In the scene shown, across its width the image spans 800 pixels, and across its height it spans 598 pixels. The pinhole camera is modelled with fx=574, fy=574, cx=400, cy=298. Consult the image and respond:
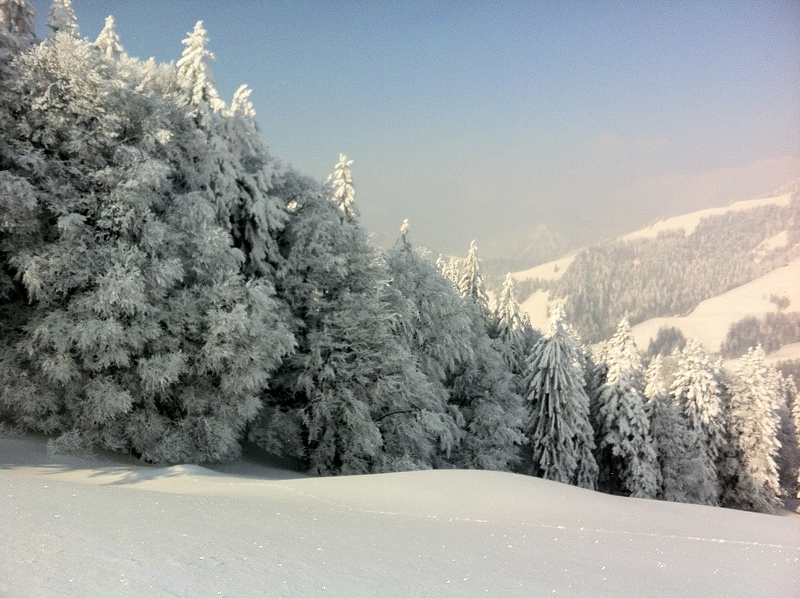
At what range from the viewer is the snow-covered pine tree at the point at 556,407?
35.7 metres

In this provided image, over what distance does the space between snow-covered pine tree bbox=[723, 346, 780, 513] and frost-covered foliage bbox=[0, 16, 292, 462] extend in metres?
40.1

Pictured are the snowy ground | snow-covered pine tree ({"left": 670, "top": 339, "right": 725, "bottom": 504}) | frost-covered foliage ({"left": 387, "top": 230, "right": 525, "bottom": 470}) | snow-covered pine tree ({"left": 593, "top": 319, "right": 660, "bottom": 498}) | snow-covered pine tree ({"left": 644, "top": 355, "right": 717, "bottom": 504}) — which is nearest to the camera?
the snowy ground

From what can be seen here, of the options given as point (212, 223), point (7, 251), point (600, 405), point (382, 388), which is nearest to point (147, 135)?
point (212, 223)

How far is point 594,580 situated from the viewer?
19.7ft

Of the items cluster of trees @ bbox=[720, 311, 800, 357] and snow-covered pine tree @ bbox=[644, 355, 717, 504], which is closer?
snow-covered pine tree @ bbox=[644, 355, 717, 504]

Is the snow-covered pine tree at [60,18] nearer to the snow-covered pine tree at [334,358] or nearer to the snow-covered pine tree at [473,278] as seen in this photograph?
the snow-covered pine tree at [334,358]

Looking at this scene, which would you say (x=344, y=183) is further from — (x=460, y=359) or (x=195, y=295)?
(x=195, y=295)

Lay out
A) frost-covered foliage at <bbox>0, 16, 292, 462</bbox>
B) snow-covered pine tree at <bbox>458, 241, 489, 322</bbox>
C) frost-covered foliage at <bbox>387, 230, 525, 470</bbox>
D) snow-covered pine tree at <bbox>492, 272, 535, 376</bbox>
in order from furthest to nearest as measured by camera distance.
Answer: snow-covered pine tree at <bbox>492, 272, 535, 376</bbox> < snow-covered pine tree at <bbox>458, 241, 489, 322</bbox> < frost-covered foliage at <bbox>387, 230, 525, 470</bbox> < frost-covered foliage at <bbox>0, 16, 292, 462</bbox>

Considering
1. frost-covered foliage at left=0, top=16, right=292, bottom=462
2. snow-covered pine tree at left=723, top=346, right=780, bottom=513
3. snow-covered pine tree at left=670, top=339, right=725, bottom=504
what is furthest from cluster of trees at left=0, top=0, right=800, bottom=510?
snow-covered pine tree at left=723, top=346, right=780, bottom=513

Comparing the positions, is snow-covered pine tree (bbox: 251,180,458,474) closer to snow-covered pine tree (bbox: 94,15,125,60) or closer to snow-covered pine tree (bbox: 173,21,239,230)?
snow-covered pine tree (bbox: 173,21,239,230)

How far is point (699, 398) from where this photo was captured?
41.1 meters

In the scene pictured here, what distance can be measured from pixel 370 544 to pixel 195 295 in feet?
41.3

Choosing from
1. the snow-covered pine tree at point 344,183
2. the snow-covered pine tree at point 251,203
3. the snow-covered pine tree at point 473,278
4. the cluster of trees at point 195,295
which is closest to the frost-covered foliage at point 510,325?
the snow-covered pine tree at point 473,278

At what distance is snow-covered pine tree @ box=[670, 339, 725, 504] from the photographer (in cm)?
4122
